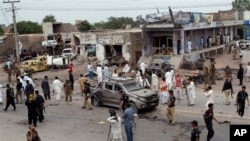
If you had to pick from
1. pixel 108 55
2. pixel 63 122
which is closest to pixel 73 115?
pixel 63 122

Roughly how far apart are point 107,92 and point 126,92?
1444 mm

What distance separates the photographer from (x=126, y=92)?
63.9ft

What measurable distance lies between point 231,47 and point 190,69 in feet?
48.9

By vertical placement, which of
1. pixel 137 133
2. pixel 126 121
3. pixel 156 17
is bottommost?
pixel 137 133

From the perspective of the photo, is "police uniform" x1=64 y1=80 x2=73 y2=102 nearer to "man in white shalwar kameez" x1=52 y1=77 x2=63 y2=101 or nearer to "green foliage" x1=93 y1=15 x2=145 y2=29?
"man in white shalwar kameez" x1=52 y1=77 x2=63 y2=101

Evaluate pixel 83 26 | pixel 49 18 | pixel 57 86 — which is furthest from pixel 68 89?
pixel 49 18

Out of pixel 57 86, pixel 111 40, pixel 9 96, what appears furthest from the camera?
pixel 111 40

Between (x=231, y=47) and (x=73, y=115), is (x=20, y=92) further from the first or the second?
(x=231, y=47)

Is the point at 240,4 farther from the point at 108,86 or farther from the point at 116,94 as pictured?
the point at 116,94

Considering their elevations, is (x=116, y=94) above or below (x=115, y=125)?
below

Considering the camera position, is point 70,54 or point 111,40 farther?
point 70,54

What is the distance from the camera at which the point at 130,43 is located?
1523 inches

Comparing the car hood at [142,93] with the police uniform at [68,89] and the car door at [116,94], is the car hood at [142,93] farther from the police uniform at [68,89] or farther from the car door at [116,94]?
the police uniform at [68,89]

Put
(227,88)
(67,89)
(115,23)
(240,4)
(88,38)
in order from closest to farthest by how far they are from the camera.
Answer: (227,88)
(67,89)
(88,38)
(240,4)
(115,23)
